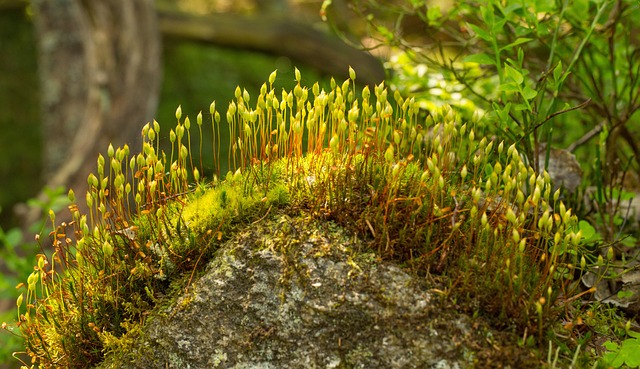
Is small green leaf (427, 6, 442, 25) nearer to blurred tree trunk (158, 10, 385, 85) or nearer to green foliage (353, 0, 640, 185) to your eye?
green foliage (353, 0, 640, 185)

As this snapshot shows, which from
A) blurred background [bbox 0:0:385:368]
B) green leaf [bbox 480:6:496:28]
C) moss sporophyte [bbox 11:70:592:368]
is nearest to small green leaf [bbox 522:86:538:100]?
moss sporophyte [bbox 11:70:592:368]

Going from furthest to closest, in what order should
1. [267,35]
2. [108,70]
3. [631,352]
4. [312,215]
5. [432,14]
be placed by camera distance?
[267,35] → [108,70] → [432,14] → [312,215] → [631,352]

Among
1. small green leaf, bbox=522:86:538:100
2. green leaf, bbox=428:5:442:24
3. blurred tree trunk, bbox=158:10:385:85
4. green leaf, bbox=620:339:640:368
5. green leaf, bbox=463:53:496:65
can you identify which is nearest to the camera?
green leaf, bbox=620:339:640:368

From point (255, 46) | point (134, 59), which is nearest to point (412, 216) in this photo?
point (134, 59)

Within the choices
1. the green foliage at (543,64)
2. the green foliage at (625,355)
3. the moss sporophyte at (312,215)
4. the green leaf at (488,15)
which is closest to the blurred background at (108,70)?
the green foliage at (543,64)

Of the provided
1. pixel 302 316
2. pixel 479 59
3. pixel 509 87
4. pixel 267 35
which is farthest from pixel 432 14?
pixel 267 35

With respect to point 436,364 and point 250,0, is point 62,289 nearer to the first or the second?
point 436,364

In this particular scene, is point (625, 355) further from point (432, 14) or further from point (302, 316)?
point (432, 14)
